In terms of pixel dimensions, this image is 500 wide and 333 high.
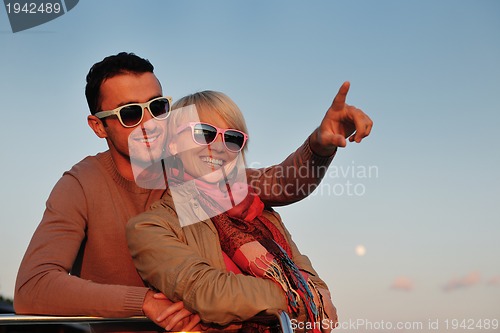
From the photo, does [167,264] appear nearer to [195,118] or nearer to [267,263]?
[267,263]

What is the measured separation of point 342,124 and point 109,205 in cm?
118

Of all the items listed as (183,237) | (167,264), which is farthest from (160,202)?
(167,264)

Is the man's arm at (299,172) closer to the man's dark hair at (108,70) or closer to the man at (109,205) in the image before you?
the man at (109,205)

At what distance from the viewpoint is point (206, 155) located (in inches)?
111

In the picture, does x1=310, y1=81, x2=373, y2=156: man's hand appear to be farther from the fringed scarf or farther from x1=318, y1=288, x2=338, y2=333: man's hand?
x1=318, y1=288, x2=338, y2=333: man's hand

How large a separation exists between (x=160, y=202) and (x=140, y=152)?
0.57m

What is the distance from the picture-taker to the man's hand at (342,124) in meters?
2.52

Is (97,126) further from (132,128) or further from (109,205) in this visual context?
(109,205)

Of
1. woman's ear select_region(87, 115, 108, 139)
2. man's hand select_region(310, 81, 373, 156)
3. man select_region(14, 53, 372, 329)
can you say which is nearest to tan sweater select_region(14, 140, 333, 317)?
man select_region(14, 53, 372, 329)

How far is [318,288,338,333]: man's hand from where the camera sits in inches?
106

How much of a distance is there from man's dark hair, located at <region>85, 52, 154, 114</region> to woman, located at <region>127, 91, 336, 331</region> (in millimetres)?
473

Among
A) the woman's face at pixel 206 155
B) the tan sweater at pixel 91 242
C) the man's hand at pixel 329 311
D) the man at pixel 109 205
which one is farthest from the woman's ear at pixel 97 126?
the man's hand at pixel 329 311

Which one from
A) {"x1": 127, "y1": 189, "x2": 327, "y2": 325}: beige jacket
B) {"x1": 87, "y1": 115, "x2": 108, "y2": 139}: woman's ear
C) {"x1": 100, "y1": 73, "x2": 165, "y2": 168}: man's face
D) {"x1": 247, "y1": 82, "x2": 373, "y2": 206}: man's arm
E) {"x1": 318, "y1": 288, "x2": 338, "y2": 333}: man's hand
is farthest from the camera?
{"x1": 87, "y1": 115, "x2": 108, "y2": 139}: woman's ear

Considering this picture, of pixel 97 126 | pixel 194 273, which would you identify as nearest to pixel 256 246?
pixel 194 273
